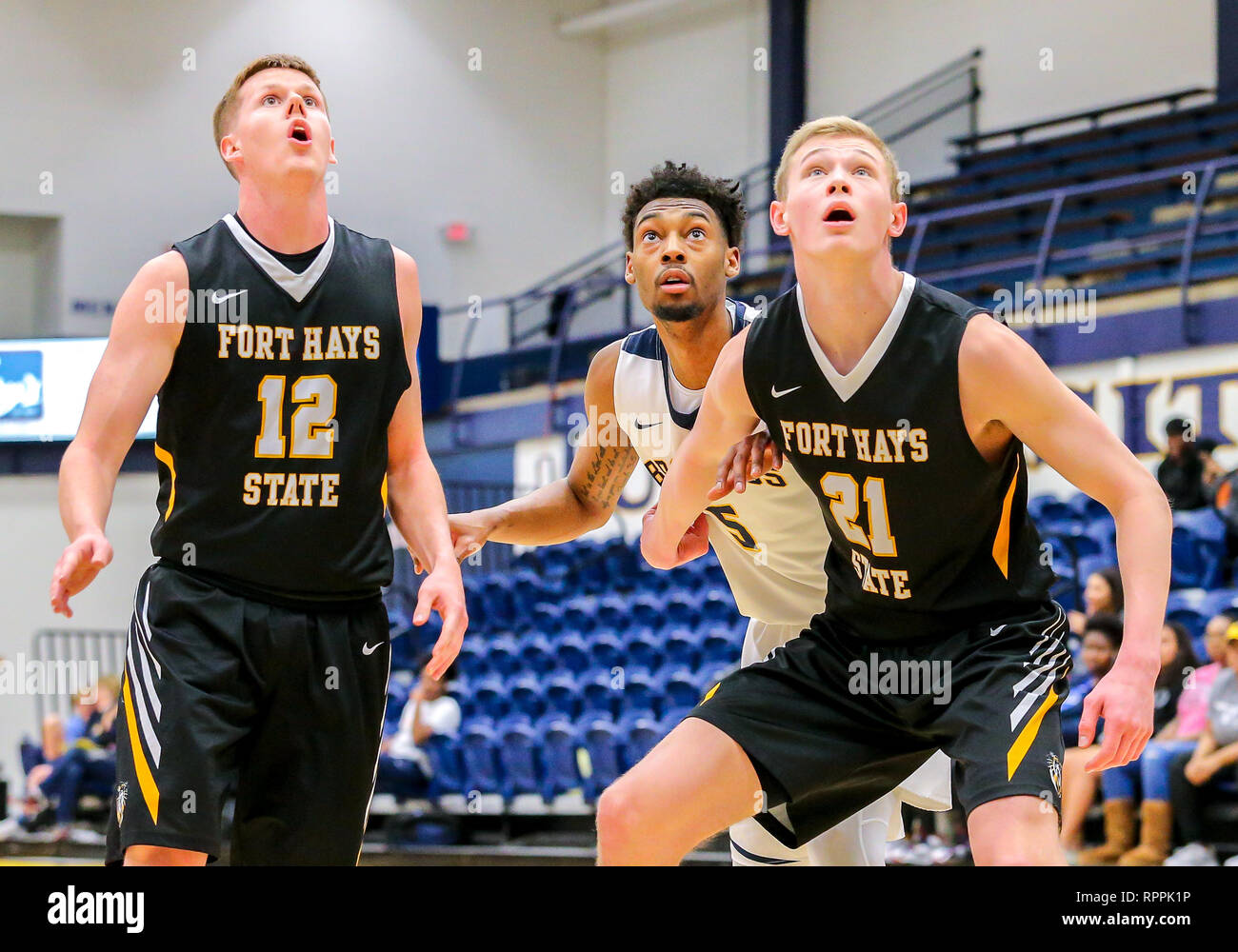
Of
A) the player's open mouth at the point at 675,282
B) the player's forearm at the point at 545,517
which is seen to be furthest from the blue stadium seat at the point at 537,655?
the player's open mouth at the point at 675,282

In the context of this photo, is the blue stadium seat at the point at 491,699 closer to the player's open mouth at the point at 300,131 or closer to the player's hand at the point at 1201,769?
the player's hand at the point at 1201,769

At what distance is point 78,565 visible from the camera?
297 cm

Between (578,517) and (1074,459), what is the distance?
69.7 inches

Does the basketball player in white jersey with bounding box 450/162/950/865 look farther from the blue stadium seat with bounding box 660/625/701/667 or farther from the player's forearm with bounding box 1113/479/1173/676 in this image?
the blue stadium seat with bounding box 660/625/701/667

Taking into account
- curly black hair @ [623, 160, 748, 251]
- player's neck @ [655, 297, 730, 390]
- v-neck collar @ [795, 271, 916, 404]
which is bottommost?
v-neck collar @ [795, 271, 916, 404]

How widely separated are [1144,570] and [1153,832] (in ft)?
13.3

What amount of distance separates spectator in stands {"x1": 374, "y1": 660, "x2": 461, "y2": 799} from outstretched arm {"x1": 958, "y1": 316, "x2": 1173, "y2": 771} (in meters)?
6.84

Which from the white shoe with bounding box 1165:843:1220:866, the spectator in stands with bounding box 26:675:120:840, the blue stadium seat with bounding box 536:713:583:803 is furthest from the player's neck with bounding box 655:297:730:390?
the spectator in stands with bounding box 26:675:120:840

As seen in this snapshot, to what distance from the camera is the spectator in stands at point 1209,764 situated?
629 cm

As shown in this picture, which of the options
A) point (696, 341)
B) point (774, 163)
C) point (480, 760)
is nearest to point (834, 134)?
point (696, 341)

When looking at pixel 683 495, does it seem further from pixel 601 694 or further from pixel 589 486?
pixel 601 694

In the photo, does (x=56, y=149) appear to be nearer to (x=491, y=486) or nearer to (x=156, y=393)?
(x=491, y=486)

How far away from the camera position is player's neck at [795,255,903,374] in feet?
10.6

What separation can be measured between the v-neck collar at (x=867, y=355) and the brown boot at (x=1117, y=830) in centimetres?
420
